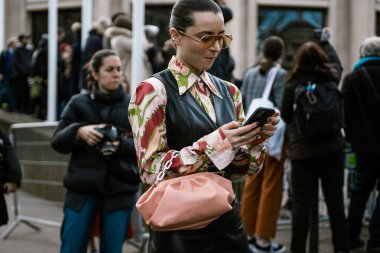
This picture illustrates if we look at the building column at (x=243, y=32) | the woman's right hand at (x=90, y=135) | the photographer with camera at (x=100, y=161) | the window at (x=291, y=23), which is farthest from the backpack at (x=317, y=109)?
the window at (x=291, y=23)

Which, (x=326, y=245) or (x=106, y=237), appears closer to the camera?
(x=106, y=237)

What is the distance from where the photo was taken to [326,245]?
7.27 meters

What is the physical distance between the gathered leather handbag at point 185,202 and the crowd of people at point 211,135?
59 millimetres

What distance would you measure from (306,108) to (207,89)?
10.8 feet

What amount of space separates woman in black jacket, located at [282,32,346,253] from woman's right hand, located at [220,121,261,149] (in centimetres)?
357

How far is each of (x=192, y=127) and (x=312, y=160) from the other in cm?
363

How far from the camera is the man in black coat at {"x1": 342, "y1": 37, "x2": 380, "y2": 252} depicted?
23.0 ft

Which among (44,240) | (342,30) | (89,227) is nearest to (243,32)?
(342,30)

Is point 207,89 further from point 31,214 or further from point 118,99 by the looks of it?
point 31,214

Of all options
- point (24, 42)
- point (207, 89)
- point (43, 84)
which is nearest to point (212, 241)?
point (207, 89)

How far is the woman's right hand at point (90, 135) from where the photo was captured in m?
5.00

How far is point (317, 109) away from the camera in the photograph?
249 inches

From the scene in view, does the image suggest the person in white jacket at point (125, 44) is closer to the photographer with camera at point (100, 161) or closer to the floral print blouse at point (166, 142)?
the photographer with camera at point (100, 161)

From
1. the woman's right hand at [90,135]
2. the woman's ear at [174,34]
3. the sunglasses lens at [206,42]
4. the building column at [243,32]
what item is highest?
the building column at [243,32]
